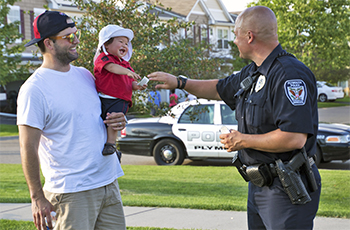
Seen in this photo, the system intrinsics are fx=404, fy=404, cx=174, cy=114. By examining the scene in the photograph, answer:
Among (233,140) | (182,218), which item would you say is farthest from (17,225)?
(233,140)

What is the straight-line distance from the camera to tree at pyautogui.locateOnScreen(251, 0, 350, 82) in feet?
84.0

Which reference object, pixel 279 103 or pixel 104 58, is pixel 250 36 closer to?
pixel 279 103

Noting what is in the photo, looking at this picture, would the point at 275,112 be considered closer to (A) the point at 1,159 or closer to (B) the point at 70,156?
(B) the point at 70,156

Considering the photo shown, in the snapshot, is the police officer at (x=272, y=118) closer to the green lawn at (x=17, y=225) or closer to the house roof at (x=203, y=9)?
the green lawn at (x=17, y=225)

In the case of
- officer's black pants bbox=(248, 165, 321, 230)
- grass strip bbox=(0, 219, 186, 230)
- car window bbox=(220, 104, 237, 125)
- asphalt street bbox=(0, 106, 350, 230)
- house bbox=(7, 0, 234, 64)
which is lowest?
asphalt street bbox=(0, 106, 350, 230)

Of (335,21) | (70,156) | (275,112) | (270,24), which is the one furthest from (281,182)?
(335,21)

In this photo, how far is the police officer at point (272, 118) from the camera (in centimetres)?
264

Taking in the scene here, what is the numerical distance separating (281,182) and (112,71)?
1.60 m

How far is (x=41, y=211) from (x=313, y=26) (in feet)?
87.6

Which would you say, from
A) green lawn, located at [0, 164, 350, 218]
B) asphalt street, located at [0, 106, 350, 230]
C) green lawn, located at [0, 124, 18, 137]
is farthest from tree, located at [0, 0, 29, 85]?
asphalt street, located at [0, 106, 350, 230]

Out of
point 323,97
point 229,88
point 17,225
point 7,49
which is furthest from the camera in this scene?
point 323,97

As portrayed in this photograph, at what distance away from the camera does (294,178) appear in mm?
2717

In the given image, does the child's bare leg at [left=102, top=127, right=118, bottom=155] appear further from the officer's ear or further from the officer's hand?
the officer's ear

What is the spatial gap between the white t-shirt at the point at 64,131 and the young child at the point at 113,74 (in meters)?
0.26
